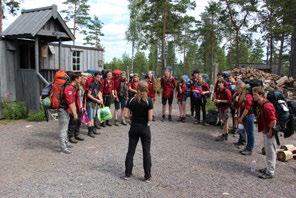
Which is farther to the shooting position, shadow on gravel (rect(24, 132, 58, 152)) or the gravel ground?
shadow on gravel (rect(24, 132, 58, 152))

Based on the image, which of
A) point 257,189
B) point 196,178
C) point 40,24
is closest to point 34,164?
point 196,178

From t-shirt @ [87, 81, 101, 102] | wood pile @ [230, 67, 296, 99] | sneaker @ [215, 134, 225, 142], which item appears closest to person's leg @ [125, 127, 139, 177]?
t-shirt @ [87, 81, 101, 102]

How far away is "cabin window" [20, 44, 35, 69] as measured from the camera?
15.9m

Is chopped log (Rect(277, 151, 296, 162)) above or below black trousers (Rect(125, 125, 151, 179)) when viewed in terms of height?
below

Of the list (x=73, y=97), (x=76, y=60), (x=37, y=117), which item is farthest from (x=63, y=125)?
(x=76, y=60)

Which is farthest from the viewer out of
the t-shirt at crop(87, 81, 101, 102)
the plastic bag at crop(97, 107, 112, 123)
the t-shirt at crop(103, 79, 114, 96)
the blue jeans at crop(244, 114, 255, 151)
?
the t-shirt at crop(103, 79, 114, 96)

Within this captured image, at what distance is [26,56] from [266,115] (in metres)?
11.5

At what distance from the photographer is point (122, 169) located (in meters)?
7.92

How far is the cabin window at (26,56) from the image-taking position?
15945mm

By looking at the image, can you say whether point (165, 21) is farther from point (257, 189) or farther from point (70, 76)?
point (257, 189)

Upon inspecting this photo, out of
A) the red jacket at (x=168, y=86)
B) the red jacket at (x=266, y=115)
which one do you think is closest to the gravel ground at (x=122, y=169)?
the red jacket at (x=266, y=115)

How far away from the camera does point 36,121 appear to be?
13703 millimetres

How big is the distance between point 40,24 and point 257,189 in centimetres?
1078

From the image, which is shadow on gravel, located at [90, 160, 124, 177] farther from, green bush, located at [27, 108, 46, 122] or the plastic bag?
green bush, located at [27, 108, 46, 122]
